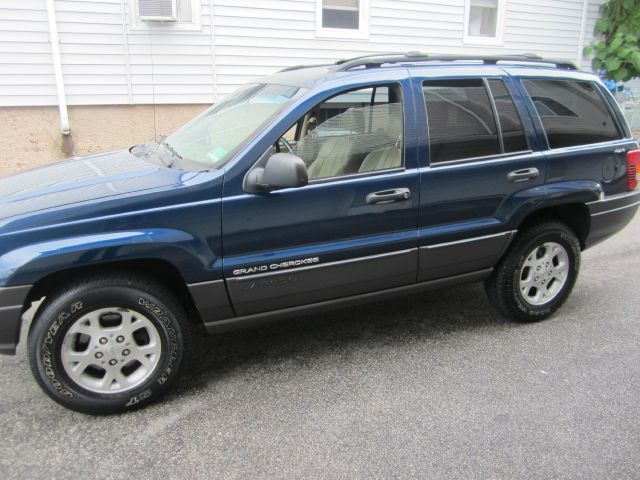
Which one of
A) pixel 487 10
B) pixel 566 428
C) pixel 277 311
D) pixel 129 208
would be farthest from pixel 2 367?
pixel 487 10

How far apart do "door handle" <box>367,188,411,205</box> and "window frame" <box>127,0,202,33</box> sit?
629 cm

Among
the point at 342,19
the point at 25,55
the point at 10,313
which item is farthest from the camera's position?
the point at 342,19

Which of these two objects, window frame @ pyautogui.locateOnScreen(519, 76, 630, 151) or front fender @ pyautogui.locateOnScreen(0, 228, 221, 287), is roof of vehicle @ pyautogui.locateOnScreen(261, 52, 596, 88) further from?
front fender @ pyautogui.locateOnScreen(0, 228, 221, 287)

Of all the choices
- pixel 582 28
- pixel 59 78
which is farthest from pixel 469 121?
pixel 582 28

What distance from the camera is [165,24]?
8.00m

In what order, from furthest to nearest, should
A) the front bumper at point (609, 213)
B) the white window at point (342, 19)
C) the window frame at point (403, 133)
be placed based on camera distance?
the white window at point (342, 19) → the front bumper at point (609, 213) → the window frame at point (403, 133)

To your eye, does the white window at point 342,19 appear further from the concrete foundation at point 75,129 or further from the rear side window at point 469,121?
the rear side window at point 469,121

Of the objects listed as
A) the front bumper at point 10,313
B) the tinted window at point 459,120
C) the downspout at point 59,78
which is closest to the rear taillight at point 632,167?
the tinted window at point 459,120

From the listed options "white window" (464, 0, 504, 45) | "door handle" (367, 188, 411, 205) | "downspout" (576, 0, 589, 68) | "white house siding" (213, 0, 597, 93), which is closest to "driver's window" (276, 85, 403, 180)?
"door handle" (367, 188, 411, 205)

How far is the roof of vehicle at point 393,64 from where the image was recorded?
327 cm

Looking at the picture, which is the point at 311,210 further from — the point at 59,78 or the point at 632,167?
the point at 59,78

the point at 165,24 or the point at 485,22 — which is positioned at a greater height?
the point at 485,22

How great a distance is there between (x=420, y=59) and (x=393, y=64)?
230 millimetres

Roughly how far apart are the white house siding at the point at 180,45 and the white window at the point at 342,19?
0.38 feet
